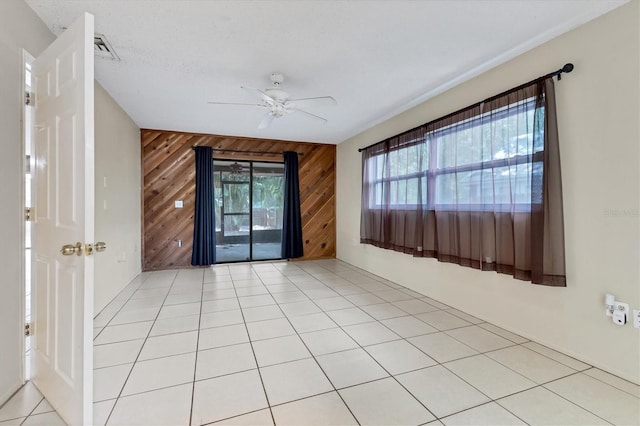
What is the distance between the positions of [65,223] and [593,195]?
134 inches

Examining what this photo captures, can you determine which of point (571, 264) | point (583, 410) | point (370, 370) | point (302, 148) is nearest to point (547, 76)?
point (571, 264)

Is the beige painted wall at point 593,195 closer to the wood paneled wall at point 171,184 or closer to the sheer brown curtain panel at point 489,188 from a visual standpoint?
the sheer brown curtain panel at point 489,188

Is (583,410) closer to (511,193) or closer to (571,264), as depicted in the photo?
(571,264)

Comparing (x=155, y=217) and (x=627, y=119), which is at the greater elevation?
(x=627, y=119)

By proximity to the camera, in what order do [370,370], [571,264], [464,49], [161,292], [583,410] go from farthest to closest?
[161,292] < [464,49] < [571,264] < [370,370] < [583,410]

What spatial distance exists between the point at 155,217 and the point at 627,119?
6.03 meters

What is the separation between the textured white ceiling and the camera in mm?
1932

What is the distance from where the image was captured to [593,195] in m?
2.01

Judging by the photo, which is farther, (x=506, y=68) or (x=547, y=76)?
(x=506, y=68)

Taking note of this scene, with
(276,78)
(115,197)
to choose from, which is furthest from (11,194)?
(276,78)

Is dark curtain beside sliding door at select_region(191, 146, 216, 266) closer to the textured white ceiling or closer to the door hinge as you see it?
the textured white ceiling

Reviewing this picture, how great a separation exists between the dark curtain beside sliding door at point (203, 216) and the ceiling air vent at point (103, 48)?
271 centimetres

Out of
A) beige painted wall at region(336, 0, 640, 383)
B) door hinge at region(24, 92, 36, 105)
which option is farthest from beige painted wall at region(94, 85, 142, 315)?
beige painted wall at region(336, 0, 640, 383)

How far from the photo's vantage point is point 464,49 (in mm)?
2441
